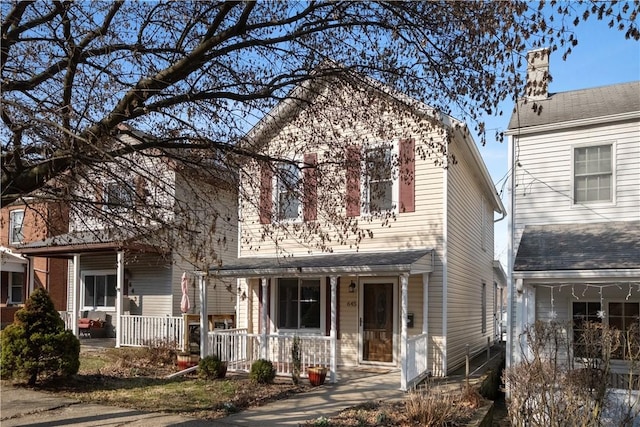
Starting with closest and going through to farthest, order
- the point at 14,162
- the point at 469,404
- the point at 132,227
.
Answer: the point at 14,162, the point at 132,227, the point at 469,404

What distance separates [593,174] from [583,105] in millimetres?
1940

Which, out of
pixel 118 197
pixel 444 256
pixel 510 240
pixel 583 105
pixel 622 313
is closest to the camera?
pixel 118 197

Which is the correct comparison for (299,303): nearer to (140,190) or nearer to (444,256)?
(444,256)

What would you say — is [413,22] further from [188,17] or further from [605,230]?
[605,230]

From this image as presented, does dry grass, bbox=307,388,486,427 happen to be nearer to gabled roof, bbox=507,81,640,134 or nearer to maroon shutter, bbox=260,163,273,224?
maroon shutter, bbox=260,163,273,224

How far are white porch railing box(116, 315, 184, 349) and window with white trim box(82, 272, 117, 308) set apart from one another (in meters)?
3.37

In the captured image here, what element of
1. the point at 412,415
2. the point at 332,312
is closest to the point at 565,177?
the point at 332,312

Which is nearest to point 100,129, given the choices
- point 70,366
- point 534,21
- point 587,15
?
point 534,21

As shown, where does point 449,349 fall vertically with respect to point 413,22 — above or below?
below

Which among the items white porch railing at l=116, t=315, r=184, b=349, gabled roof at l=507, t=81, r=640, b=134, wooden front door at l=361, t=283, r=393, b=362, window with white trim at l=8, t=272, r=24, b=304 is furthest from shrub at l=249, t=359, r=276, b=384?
window with white trim at l=8, t=272, r=24, b=304

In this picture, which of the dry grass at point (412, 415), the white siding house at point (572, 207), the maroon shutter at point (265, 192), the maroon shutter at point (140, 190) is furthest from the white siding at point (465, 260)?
the maroon shutter at point (140, 190)

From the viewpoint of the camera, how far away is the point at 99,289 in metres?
20.3

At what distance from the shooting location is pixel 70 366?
10.8 meters

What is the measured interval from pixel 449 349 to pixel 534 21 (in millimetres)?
9359
